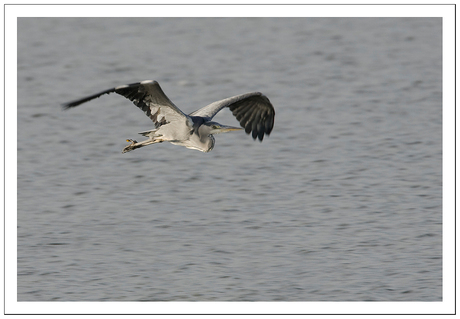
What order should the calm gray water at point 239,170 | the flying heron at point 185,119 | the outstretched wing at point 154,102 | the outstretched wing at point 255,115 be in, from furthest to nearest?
1. the outstretched wing at point 255,115
2. the calm gray water at point 239,170
3. the flying heron at point 185,119
4. the outstretched wing at point 154,102

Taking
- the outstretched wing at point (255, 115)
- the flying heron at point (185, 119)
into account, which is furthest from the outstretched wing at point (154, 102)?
the outstretched wing at point (255, 115)

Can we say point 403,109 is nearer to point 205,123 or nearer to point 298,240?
point 298,240

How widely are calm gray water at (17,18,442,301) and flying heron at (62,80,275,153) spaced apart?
74.2 inches

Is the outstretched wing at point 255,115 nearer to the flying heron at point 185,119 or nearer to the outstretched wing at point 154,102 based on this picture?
the flying heron at point 185,119

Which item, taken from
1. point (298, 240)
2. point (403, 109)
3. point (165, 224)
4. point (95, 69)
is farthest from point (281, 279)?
point (95, 69)

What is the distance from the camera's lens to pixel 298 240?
43.6 ft

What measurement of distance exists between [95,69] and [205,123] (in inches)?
379

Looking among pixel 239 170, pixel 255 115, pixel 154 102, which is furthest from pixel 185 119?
pixel 239 170

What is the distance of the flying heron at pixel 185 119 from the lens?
37.8ft

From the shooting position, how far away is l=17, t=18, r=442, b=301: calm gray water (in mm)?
12469

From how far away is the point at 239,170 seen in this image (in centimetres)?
1591

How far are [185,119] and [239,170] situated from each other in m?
4.25

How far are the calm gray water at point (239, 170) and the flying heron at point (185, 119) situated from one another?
74.2 inches
